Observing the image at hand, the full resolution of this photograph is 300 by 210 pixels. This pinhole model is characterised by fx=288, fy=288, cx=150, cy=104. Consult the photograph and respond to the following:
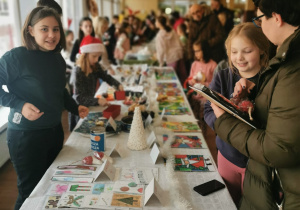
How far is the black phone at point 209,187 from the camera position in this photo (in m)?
1.33

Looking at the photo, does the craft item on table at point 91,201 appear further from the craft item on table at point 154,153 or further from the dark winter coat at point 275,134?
the dark winter coat at point 275,134

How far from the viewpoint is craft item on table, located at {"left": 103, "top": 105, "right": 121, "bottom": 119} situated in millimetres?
2227

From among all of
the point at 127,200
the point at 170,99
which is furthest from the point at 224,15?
the point at 127,200

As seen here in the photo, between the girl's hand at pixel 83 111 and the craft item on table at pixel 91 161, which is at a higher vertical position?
the girl's hand at pixel 83 111

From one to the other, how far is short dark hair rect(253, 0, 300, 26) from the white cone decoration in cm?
100

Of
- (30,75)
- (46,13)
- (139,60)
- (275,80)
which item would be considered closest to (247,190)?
(275,80)

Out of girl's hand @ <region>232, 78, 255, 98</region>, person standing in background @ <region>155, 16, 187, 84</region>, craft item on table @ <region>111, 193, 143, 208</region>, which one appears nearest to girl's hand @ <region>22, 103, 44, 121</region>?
craft item on table @ <region>111, 193, 143, 208</region>

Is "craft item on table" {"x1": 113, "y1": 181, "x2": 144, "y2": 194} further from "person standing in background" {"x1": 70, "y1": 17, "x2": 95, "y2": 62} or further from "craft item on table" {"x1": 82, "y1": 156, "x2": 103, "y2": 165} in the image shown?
"person standing in background" {"x1": 70, "y1": 17, "x2": 95, "y2": 62}

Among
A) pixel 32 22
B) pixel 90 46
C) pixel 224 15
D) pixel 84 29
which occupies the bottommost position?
pixel 90 46

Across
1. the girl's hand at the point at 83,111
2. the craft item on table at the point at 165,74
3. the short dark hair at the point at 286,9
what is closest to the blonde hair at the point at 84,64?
the girl's hand at the point at 83,111

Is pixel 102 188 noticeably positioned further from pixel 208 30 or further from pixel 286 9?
pixel 208 30

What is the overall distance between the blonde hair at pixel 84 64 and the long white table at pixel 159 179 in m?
0.83

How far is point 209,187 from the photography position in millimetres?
1361

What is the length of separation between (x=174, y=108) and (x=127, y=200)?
1.40m
